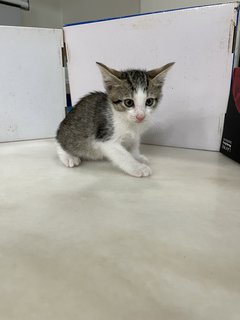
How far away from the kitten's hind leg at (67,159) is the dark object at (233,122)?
2.09 feet

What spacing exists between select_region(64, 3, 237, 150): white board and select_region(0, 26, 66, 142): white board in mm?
116

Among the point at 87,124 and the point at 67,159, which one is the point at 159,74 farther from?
the point at 67,159

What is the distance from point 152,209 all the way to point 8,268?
39 cm

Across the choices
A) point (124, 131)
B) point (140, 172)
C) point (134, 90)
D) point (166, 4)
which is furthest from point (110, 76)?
point (166, 4)

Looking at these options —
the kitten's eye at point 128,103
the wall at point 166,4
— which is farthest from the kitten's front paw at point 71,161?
the wall at point 166,4

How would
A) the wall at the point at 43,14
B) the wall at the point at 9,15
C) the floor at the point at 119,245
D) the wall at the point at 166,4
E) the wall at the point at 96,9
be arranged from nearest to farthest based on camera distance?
the floor at the point at 119,245, the wall at the point at 166,4, the wall at the point at 9,15, the wall at the point at 96,9, the wall at the point at 43,14

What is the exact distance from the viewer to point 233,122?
1156mm

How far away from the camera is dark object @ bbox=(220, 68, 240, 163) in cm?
113

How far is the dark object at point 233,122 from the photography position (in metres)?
1.13

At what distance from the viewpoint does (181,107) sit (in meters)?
1.30

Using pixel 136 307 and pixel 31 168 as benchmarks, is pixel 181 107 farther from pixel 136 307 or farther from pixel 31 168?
pixel 136 307

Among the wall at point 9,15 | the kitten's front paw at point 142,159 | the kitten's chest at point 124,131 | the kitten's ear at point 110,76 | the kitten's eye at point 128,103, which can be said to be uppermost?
the wall at point 9,15

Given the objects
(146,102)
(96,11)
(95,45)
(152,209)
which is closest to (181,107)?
(146,102)

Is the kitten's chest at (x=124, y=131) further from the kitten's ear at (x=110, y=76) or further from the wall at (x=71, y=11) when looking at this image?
the wall at (x=71, y=11)
